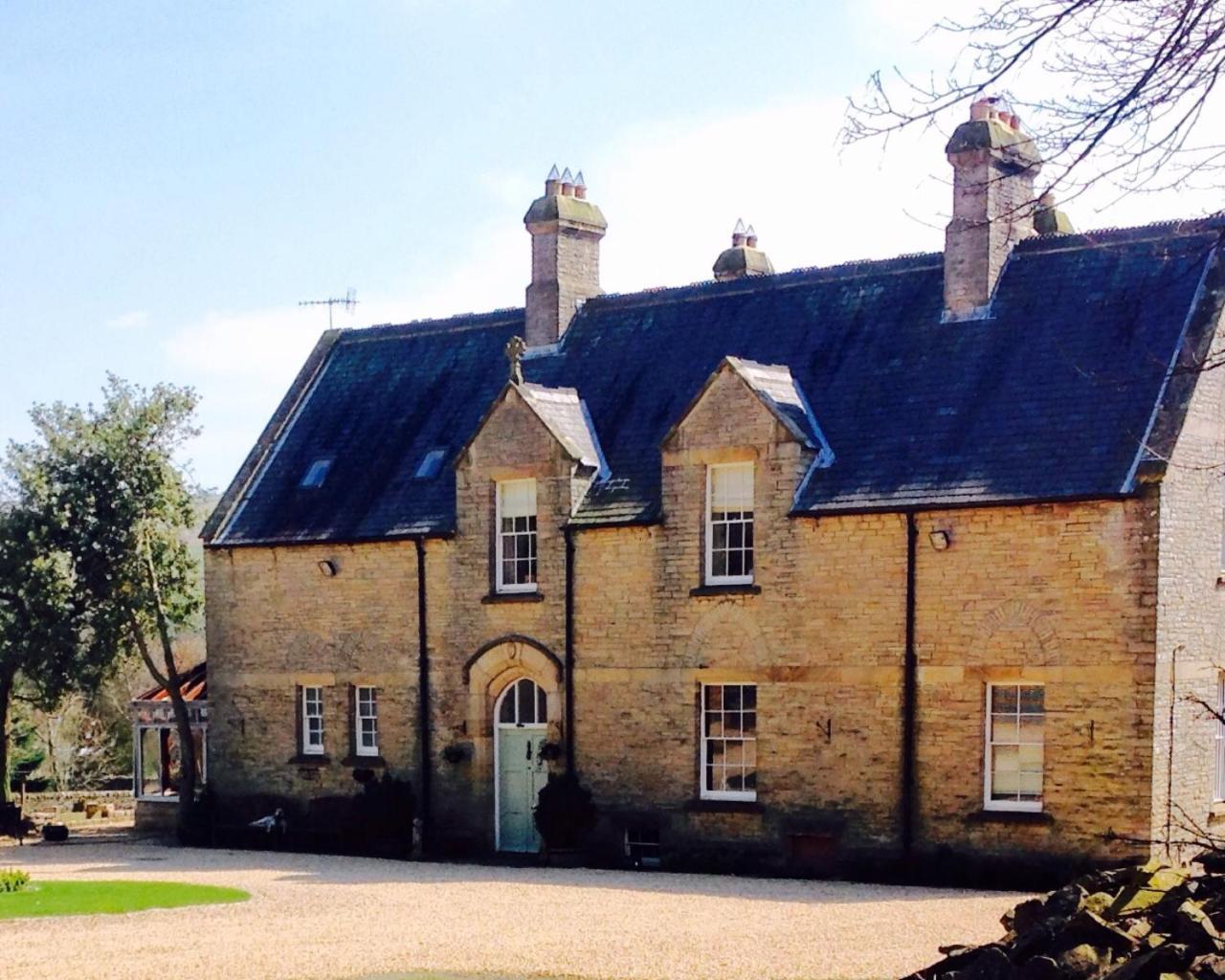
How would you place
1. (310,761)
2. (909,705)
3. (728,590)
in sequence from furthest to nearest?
(310,761), (728,590), (909,705)

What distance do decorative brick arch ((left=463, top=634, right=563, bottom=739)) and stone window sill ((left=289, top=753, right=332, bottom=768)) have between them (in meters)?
3.60

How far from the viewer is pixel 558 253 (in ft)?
108

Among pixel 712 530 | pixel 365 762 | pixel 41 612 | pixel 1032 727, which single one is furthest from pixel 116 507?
pixel 1032 727

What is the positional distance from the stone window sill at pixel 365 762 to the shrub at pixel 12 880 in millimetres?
7028

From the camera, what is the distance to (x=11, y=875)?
25312 millimetres

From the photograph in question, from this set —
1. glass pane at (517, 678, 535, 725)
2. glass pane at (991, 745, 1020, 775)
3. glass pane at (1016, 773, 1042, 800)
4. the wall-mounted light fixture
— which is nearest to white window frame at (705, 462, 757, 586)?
the wall-mounted light fixture

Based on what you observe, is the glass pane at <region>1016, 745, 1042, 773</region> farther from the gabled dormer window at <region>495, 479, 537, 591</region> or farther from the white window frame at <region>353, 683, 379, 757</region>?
the white window frame at <region>353, 683, 379, 757</region>

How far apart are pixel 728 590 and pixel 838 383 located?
152 inches

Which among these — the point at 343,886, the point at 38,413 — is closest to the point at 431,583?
the point at 343,886

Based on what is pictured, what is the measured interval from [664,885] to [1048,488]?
7607 millimetres

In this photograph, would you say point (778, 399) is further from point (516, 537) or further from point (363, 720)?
point (363, 720)

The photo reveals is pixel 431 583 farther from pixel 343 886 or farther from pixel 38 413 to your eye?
pixel 38 413

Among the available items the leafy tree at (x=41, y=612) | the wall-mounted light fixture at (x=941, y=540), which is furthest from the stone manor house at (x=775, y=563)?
the leafy tree at (x=41, y=612)

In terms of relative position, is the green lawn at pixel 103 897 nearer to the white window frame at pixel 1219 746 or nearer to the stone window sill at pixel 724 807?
the stone window sill at pixel 724 807
